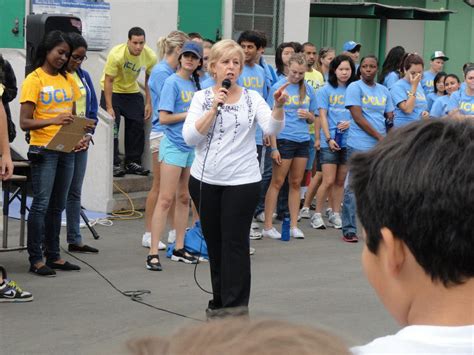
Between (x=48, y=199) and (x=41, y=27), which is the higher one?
(x=41, y=27)

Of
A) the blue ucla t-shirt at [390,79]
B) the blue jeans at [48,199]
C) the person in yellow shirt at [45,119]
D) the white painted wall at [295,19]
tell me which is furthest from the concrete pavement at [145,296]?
the white painted wall at [295,19]

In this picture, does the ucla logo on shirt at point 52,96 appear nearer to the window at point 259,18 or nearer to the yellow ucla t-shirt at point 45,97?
the yellow ucla t-shirt at point 45,97

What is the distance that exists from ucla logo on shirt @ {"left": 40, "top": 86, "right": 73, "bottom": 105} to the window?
6.63 metres

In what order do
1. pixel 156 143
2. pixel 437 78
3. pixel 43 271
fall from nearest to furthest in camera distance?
pixel 43 271 < pixel 156 143 < pixel 437 78

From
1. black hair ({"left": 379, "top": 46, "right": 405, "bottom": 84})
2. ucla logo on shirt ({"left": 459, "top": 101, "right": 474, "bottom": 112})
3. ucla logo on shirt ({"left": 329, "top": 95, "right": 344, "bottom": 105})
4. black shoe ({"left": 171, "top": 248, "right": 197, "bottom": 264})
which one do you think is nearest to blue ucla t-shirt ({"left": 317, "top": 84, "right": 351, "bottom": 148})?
ucla logo on shirt ({"left": 329, "top": 95, "right": 344, "bottom": 105})

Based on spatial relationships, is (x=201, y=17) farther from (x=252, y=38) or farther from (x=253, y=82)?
(x=253, y=82)

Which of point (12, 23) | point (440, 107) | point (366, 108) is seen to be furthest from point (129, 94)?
point (440, 107)

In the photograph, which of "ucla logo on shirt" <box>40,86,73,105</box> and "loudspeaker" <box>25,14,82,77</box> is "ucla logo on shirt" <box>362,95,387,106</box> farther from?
"ucla logo on shirt" <box>40,86,73,105</box>

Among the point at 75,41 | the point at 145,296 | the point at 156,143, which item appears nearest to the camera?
the point at 145,296

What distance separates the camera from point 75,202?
9.09 meters

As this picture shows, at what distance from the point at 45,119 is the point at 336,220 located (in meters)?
4.72

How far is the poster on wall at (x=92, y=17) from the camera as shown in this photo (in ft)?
39.7

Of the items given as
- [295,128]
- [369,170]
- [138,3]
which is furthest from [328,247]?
[369,170]

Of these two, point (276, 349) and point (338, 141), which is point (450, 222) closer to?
point (276, 349)
